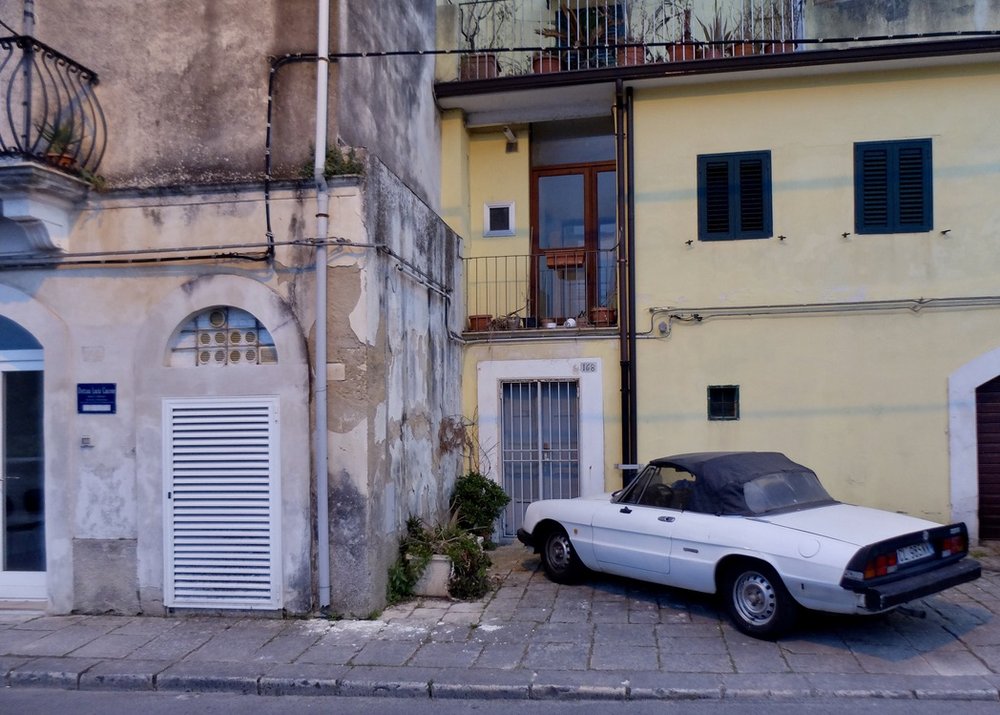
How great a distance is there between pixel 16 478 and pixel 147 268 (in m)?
2.62

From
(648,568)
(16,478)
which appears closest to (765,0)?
(648,568)

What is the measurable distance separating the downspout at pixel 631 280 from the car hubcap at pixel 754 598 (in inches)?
144

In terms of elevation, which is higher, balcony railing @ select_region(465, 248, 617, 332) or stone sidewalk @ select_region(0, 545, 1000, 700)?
balcony railing @ select_region(465, 248, 617, 332)

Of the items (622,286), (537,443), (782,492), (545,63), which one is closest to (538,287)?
(622,286)

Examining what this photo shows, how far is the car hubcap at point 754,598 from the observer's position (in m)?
6.75

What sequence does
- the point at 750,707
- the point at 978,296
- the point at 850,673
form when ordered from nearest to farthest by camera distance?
the point at 750,707, the point at 850,673, the point at 978,296

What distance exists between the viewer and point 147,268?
26.6 feet

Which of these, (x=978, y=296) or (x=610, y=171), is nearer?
(x=978, y=296)

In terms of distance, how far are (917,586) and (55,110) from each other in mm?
8867

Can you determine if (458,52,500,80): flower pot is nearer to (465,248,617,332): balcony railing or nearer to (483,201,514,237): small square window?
(483,201,514,237): small square window

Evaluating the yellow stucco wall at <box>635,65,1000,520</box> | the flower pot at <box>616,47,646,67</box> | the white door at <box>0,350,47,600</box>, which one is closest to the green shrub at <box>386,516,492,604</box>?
the yellow stucco wall at <box>635,65,1000,520</box>

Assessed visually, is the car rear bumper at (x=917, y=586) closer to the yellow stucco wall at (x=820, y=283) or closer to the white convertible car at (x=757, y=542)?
the white convertible car at (x=757, y=542)

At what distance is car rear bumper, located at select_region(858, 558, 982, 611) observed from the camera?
6009 millimetres

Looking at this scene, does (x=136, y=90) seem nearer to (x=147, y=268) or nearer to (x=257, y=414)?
(x=147, y=268)
